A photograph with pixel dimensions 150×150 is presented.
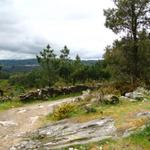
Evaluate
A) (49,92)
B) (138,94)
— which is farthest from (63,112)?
(49,92)

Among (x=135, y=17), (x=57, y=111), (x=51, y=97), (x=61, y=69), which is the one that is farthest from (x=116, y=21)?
(x=61, y=69)

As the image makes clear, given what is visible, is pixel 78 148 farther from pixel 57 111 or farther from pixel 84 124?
pixel 57 111

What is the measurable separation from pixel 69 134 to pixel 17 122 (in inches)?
249

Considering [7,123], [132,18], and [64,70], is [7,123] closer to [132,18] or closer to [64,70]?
[132,18]

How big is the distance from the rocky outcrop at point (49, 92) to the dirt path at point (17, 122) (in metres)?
4.08

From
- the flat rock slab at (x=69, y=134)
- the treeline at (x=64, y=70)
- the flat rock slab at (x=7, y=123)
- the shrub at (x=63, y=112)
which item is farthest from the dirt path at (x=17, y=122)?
the treeline at (x=64, y=70)

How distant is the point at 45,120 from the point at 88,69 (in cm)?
8937

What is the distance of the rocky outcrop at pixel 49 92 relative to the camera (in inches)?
1332

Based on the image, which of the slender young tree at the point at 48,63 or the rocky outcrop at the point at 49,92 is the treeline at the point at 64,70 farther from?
the rocky outcrop at the point at 49,92

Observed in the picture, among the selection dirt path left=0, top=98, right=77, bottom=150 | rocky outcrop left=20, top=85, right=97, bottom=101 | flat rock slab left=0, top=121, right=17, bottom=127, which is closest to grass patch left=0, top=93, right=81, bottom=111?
rocky outcrop left=20, top=85, right=97, bottom=101

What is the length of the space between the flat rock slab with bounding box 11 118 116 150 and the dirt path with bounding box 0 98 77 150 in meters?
1.04

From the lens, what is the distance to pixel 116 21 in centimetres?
3712

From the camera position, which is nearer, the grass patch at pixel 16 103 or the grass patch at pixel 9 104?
the grass patch at pixel 9 104

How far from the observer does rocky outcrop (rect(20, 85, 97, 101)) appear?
33838mm
